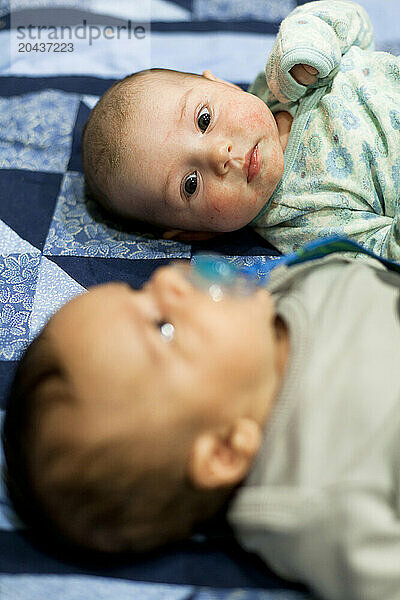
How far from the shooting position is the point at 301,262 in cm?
106

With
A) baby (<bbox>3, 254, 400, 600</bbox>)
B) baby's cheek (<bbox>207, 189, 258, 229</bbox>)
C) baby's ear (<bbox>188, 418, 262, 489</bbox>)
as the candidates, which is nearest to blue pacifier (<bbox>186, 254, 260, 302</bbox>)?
baby (<bbox>3, 254, 400, 600</bbox>)

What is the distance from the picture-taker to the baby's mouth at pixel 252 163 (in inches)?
48.3

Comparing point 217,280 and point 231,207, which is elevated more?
point 217,280

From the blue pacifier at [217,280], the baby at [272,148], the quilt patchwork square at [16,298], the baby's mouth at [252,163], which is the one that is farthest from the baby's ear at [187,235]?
the blue pacifier at [217,280]

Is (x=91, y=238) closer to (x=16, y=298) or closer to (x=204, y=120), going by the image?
(x=16, y=298)

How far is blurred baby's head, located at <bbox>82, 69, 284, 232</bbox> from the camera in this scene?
122 cm

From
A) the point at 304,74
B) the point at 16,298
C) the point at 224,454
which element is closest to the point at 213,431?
the point at 224,454

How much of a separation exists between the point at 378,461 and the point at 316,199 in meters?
0.60

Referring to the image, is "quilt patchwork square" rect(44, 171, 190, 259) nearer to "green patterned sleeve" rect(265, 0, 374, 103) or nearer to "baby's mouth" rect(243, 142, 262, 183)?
"baby's mouth" rect(243, 142, 262, 183)

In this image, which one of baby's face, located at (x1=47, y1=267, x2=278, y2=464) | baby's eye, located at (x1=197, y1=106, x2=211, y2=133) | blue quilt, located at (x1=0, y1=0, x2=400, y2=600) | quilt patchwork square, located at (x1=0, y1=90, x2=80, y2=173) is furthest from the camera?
quilt patchwork square, located at (x1=0, y1=90, x2=80, y2=173)

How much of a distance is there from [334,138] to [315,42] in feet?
0.59

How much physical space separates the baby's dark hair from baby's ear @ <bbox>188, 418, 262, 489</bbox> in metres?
0.02

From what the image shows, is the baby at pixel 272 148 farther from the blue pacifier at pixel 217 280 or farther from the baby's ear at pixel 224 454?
the baby's ear at pixel 224 454

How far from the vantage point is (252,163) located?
1.23m
